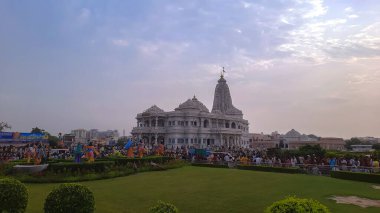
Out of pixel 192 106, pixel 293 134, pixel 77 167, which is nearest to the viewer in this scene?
pixel 77 167

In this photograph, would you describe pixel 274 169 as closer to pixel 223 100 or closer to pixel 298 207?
pixel 298 207

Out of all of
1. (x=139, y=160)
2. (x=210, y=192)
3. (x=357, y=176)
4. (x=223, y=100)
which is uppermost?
(x=223, y=100)

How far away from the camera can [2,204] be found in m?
9.50

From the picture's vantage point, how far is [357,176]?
21125 millimetres

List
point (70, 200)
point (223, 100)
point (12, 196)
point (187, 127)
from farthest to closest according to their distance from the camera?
point (223, 100) → point (187, 127) → point (12, 196) → point (70, 200)

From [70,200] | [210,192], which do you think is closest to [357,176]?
[210,192]

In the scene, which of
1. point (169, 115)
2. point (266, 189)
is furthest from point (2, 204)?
point (169, 115)

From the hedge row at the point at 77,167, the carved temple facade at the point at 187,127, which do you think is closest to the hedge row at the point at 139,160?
the hedge row at the point at 77,167

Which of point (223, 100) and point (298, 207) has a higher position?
point (223, 100)

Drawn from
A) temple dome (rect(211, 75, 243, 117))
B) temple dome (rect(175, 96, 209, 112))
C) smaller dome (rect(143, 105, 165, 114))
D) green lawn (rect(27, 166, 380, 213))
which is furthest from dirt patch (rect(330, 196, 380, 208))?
temple dome (rect(211, 75, 243, 117))

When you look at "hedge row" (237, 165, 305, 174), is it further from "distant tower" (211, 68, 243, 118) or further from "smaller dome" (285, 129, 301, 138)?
"smaller dome" (285, 129, 301, 138)

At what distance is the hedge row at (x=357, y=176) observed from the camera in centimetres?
2019

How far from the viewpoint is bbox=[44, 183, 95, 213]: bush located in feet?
29.1

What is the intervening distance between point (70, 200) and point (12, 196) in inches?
78.3
